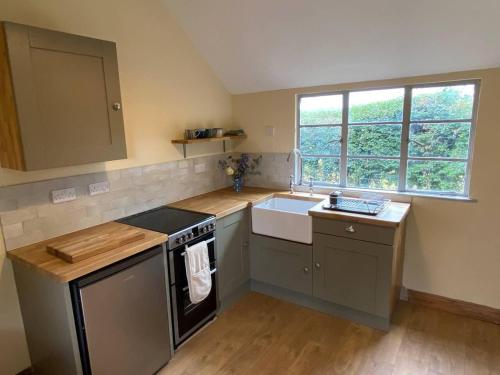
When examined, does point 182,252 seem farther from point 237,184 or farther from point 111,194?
point 237,184

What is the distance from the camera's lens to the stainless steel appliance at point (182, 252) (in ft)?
7.06

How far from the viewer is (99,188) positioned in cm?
228

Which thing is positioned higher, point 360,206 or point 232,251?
point 360,206

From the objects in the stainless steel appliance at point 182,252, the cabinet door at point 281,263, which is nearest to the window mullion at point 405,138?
the cabinet door at point 281,263

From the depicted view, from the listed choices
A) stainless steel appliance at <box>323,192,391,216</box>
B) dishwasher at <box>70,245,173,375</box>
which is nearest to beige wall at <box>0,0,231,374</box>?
dishwasher at <box>70,245,173,375</box>

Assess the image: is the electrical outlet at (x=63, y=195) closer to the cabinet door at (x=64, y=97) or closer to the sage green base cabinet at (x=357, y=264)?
the cabinet door at (x=64, y=97)

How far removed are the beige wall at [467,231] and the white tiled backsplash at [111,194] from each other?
4.39ft

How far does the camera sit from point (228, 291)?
9.03 feet

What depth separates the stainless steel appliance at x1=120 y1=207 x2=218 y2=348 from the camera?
84.7 inches

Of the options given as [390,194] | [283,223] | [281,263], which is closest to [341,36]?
[390,194]

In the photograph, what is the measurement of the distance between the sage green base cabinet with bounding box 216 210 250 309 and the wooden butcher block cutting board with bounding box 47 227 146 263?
0.74 meters

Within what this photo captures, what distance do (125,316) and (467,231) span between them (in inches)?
101

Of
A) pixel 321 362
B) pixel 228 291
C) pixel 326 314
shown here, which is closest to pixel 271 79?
pixel 228 291

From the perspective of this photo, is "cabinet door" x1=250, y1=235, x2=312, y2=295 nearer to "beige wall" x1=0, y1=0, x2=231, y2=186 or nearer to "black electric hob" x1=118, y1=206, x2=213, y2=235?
"black electric hob" x1=118, y1=206, x2=213, y2=235
